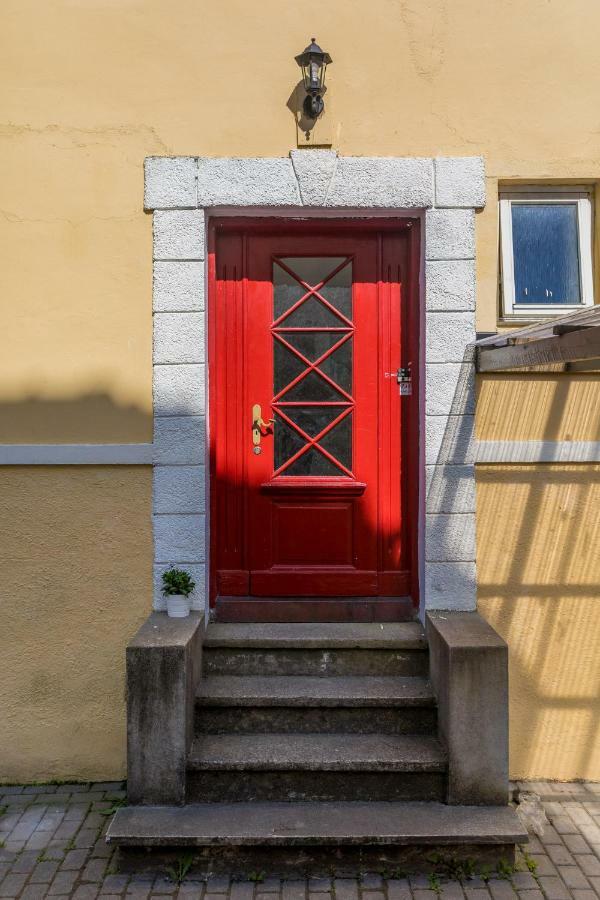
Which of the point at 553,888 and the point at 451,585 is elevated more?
the point at 451,585

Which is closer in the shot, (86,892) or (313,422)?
(86,892)

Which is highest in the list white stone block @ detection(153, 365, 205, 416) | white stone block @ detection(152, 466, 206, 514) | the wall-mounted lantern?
the wall-mounted lantern

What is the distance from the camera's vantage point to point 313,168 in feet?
14.3

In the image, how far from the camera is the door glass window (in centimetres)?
464

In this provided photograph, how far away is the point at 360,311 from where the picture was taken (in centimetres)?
462

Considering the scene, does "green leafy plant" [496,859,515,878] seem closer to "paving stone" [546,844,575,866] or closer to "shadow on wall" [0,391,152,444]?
"paving stone" [546,844,575,866]

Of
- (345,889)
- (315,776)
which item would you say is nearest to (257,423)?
(315,776)

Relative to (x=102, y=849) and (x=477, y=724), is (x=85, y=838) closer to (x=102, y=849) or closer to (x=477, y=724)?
(x=102, y=849)

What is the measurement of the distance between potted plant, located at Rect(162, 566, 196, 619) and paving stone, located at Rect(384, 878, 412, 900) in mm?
1729

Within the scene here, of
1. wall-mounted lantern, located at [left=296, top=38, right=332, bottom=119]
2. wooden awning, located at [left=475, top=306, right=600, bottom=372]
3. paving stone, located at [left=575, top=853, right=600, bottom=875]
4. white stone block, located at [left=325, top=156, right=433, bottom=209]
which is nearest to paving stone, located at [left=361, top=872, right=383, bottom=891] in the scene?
paving stone, located at [left=575, top=853, right=600, bottom=875]

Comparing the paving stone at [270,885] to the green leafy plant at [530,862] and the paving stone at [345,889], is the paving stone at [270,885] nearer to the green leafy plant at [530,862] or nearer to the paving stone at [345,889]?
the paving stone at [345,889]

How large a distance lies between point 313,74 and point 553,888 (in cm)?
439

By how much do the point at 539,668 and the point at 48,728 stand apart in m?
2.94

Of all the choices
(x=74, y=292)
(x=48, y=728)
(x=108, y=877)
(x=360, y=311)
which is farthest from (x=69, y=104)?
(x=108, y=877)
